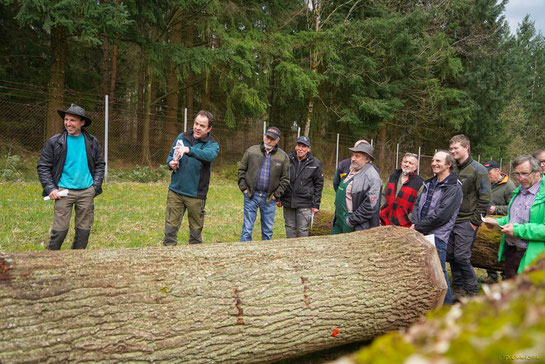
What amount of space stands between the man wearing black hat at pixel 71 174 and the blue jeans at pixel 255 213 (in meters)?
2.07

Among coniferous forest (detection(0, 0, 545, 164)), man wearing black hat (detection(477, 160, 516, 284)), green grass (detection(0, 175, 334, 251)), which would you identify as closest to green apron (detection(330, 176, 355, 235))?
green grass (detection(0, 175, 334, 251))

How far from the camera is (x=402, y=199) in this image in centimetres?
473

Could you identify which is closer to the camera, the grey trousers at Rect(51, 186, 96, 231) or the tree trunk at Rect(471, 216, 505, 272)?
the grey trousers at Rect(51, 186, 96, 231)

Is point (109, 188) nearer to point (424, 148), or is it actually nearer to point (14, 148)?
point (14, 148)

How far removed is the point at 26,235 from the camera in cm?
572

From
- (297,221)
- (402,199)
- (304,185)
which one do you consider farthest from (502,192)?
(297,221)

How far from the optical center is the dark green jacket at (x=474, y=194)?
4391 millimetres

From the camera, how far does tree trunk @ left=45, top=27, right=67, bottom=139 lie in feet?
38.3

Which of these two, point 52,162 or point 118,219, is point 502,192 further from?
point 118,219

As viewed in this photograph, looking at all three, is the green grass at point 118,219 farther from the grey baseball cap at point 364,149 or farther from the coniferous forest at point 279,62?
the coniferous forest at point 279,62

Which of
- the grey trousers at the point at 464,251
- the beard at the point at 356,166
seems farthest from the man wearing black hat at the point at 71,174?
the grey trousers at the point at 464,251

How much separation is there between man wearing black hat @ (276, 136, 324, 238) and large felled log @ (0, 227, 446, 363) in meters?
1.95

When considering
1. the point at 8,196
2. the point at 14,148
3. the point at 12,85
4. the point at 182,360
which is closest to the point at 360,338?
the point at 182,360

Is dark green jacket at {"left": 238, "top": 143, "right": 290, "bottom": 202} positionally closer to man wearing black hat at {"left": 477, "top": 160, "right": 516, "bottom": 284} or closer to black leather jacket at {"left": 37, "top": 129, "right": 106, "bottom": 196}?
black leather jacket at {"left": 37, "top": 129, "right": 106, "bottom": 196}
